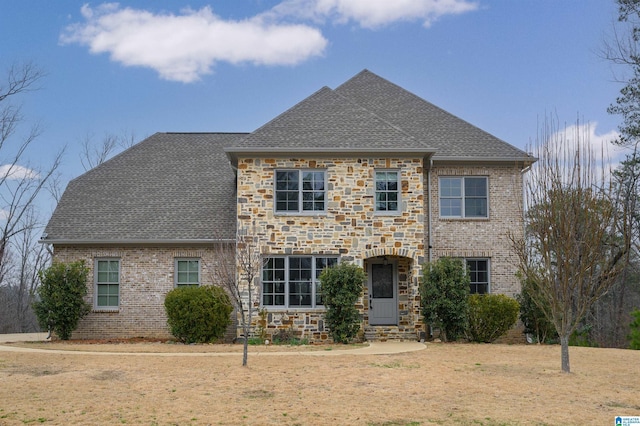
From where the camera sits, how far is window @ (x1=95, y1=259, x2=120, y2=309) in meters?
21.6

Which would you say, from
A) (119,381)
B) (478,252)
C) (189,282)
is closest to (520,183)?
(478,252)

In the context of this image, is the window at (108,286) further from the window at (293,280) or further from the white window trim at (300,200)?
the white window trim at (300,200)

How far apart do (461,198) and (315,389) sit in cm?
1178

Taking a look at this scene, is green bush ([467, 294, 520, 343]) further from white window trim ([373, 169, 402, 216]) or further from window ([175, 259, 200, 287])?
window ([175, 259, 200, 287])

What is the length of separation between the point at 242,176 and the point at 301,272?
348cm

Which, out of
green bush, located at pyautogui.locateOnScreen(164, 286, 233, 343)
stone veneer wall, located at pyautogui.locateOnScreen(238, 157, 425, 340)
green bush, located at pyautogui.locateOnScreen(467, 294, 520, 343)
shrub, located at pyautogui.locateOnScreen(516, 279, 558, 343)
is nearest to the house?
stone veneer wall, located at pyautogui.locateOnScreen(238, 157, 425, 340)

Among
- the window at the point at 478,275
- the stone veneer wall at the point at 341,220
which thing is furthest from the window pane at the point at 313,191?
the window at the point at 478,275

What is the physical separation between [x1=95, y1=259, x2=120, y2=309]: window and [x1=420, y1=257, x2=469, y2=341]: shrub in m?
9.85

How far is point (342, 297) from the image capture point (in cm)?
1908

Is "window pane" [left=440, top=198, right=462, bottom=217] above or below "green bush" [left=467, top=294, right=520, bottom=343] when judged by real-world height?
above

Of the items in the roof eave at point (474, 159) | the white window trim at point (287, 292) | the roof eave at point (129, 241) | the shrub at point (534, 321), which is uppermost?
the roof eave at point (474, 159)

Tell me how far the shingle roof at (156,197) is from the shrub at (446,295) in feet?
21.5

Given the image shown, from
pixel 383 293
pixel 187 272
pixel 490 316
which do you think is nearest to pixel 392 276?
pixel 383 293

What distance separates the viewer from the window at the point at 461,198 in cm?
2188
